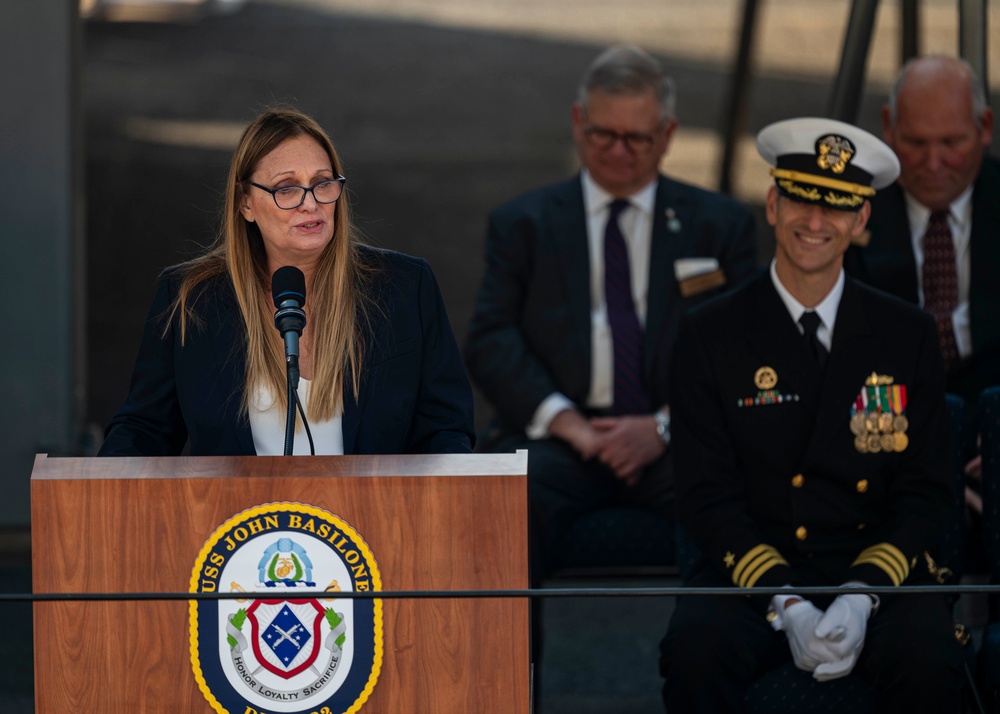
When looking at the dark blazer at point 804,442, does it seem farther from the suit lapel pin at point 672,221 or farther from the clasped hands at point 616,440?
the suit lapel pin at point 672,221

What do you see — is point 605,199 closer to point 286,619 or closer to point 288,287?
point 288,287

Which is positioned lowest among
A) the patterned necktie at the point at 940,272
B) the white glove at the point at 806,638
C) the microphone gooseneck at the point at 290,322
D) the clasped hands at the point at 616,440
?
the white glove at the point at 806,638

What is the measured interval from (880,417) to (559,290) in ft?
3.38

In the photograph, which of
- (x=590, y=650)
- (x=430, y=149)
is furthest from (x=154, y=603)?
(x=430, y=149)

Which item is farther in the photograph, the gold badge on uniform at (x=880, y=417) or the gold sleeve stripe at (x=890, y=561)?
the gold badge on uniform at (x=880, y=417)

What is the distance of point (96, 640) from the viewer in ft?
6.05

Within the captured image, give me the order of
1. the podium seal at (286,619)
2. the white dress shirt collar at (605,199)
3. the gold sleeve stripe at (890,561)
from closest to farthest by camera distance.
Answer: the podium seal at (286,619) → the gold sleeve stripe at (890,561) → the white dress shirt collar at (605,199)

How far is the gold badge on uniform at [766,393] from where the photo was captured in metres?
2.86

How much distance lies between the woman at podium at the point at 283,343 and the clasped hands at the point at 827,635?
0.68 metres

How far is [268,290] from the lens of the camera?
2.46 metres

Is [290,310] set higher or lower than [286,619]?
higher

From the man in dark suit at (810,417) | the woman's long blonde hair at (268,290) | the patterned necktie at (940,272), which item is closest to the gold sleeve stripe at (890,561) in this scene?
the man in dark suit at (810,417)

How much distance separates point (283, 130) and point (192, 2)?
20.9 feet

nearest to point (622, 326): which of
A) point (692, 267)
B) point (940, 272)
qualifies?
point (692, 267)
